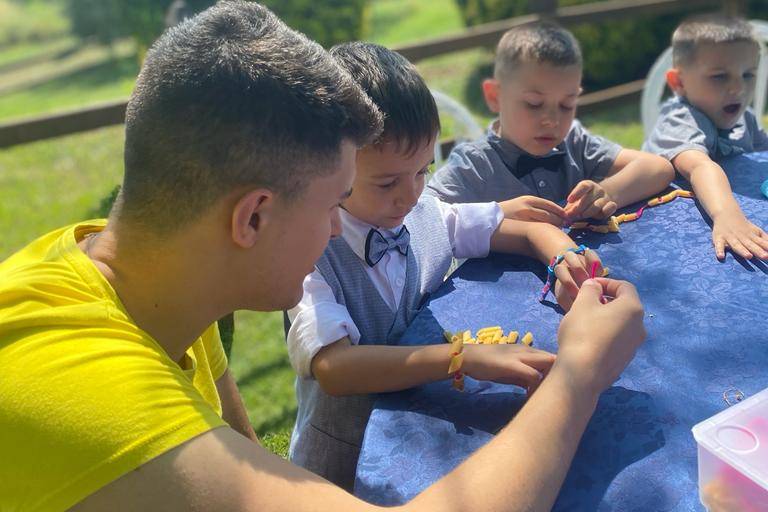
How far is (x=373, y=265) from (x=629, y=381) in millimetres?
698

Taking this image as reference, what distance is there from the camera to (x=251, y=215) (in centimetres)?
127

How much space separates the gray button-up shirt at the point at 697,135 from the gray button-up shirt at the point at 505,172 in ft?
0.65

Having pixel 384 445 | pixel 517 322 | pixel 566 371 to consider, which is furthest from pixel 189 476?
pixel 517 322

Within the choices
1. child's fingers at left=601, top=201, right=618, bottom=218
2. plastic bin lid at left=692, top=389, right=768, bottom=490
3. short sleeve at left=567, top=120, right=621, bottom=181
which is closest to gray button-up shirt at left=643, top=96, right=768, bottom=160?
short sleeve at left=567, top=120, right=621, bottom=181

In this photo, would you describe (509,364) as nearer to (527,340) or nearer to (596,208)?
(527,340)

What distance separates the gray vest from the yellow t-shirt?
0.64 m

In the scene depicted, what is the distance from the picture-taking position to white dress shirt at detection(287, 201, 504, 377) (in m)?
1.62

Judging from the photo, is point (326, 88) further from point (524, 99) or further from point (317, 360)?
point (524, 99)

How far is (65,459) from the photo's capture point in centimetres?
106

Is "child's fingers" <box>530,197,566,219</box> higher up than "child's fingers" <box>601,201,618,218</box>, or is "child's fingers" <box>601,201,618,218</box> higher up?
"child's fingers" <box>530,197,566,219</box>

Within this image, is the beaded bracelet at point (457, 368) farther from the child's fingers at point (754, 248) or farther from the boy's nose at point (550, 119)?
the boy's nose at point (550, 119)

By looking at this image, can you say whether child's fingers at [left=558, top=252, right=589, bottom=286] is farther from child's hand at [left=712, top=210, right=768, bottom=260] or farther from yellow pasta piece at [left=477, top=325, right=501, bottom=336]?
child's hand at [left=712, top=210, right=768, bottom=260]

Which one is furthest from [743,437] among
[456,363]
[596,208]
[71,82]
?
[71,82]

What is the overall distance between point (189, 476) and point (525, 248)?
1193 millimetres
